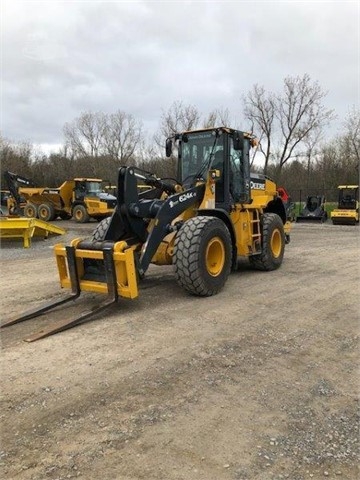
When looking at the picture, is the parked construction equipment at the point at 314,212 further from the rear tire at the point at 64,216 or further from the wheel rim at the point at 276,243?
the wheel rim at the point at 276,243

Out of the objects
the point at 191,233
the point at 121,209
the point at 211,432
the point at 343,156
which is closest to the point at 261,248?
the point at 191,233

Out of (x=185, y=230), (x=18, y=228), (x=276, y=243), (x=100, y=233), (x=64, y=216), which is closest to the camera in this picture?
(x=185, y=230)

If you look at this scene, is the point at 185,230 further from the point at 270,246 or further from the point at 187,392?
the point at 187,392

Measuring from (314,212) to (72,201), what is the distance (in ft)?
43.8

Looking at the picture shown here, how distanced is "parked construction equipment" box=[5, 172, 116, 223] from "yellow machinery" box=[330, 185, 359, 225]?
11628 mm

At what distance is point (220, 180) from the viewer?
287 inches

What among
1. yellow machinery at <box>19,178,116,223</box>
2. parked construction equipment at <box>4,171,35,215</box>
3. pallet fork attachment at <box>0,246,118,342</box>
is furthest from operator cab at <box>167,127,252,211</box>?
parked construction equipment at <box>4,171,35,215</box>

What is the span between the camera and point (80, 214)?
22.8 m

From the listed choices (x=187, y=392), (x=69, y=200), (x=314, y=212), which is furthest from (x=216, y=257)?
(x=314, y=212)

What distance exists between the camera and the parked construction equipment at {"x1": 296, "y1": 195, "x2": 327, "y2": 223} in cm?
2375

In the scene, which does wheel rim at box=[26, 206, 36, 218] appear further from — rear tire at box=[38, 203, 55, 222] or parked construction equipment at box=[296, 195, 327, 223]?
parked construction equipment at box=[296, 195, 327, 223]

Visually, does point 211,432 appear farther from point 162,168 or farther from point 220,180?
point 162,168

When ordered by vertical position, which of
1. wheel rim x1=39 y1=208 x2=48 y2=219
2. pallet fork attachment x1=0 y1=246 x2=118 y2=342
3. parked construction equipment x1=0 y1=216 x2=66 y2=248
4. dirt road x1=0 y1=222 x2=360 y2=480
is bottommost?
dirt road x1=0 y1=222 x2=360 y2=480

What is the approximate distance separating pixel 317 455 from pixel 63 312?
Answer: 11.8 feet
